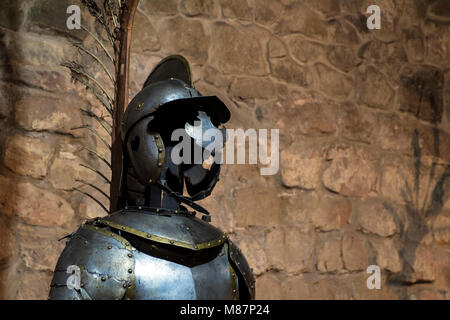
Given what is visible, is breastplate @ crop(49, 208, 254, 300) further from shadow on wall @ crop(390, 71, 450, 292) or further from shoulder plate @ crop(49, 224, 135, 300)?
shadow on wall @ crop(390, 71, 450, 292)

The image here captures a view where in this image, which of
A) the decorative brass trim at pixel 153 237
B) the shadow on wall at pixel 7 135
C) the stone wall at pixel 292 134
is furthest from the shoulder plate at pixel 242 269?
the shadow on wall at pixel 7 135

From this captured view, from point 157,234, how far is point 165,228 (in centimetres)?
Answer: 4

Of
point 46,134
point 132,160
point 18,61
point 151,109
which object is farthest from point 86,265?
point 18,61

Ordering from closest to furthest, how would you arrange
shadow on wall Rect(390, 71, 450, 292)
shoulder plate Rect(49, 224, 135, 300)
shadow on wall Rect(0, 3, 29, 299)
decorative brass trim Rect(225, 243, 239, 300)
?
1. shoulder plate Rect(49, 224, 135, 300)
2. decorative brass trim Rect(225, 243, 239, 300)
3. shadow on wall Rect(0, 3, 29, 299)
4. shadow on wall Rect(390, 71, 450, 292)

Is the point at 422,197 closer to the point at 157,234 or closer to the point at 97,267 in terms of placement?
the point at 157,234

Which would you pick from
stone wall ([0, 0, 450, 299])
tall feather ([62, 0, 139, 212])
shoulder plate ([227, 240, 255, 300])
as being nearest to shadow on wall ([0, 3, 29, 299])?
stone wall ([0, 0, 450, 299])

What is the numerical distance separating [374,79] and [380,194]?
57cm

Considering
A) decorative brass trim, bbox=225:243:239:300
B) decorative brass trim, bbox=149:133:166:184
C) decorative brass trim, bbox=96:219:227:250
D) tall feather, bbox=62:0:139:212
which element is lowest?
decorative brass trim, bbox=225:243:239:300

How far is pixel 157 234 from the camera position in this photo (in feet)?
5.14

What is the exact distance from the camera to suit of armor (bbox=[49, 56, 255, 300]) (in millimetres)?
1492

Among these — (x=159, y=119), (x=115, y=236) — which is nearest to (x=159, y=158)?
A: (x=159, y=119)

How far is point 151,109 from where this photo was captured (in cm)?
170

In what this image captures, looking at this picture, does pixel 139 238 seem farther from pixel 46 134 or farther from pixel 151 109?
pixel 46 134

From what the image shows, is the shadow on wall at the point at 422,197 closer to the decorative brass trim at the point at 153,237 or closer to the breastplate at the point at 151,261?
the breastplate at the point at 151,261
